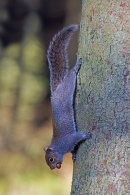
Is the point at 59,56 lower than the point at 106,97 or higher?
higher

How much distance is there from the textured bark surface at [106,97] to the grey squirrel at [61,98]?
0.19 m

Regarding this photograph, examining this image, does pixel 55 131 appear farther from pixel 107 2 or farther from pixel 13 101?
pixel 13 101

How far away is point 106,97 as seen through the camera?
2.06m

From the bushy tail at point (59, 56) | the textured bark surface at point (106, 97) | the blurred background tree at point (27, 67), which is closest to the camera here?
the textured bark surface at point (106, 97)

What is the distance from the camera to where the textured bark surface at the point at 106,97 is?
2010 millimetres

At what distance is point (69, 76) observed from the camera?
236 centimetres

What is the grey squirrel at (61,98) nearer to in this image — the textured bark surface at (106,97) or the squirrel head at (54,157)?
the squirrel head at (54,157)

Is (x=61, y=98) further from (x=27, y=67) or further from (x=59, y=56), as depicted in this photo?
(x=27, y=67)

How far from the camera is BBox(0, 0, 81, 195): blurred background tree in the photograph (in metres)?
6.74

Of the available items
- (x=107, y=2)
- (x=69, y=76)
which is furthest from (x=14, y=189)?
(x=107, y=2)

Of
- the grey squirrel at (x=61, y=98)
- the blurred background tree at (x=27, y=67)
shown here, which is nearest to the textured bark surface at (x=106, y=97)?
the grey squirrel at (x=61, y=98)

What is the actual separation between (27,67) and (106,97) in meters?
4.98

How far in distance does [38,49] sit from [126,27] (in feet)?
16.9

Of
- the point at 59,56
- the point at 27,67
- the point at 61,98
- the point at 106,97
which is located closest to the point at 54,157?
the point at 61,98
